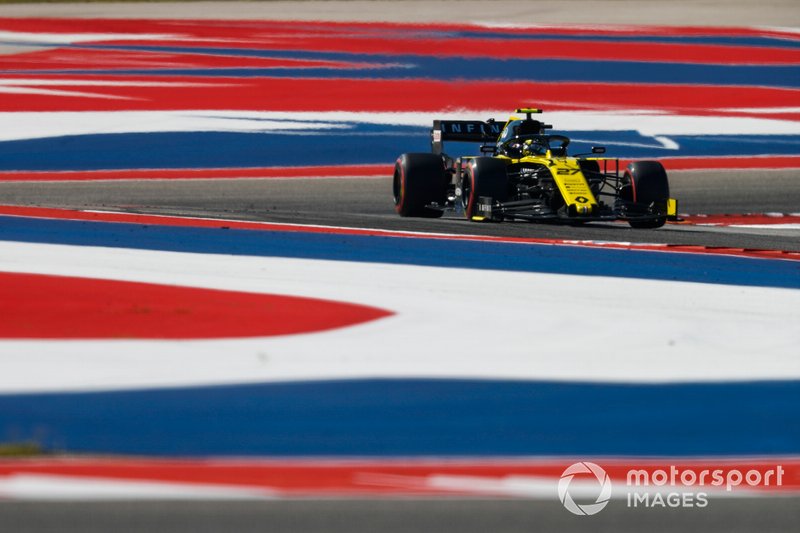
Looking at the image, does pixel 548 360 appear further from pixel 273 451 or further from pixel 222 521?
pixel 222 521

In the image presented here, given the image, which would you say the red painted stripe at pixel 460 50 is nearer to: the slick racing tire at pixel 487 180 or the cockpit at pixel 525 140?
the cockpit at pixel 525 140

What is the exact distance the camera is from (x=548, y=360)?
7.25m

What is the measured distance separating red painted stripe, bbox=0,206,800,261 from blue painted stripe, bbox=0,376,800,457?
4.78 meters

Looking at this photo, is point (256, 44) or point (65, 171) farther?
point (256, 44)

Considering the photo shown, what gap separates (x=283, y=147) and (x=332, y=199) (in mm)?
2364

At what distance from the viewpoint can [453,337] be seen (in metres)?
7.76

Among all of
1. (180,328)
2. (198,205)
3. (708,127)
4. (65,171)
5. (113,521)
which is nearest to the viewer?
(113,521)

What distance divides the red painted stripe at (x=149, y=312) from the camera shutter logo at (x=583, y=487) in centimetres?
297

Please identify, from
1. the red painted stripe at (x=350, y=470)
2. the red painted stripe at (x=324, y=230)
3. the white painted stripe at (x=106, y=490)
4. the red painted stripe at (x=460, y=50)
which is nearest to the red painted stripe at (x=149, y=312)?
the red painted stripe at (x=350, y=470)

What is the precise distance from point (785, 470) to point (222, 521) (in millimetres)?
2320

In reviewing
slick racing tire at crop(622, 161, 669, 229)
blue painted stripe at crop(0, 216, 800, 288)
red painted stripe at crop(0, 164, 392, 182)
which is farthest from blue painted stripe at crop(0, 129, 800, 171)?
blue painted stripe at crop(0, 216, 800, 288)

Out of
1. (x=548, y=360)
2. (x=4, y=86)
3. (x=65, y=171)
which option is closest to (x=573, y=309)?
(x=548, y=360)

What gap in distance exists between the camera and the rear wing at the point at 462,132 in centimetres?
1512

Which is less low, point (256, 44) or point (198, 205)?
point (256, 44)
